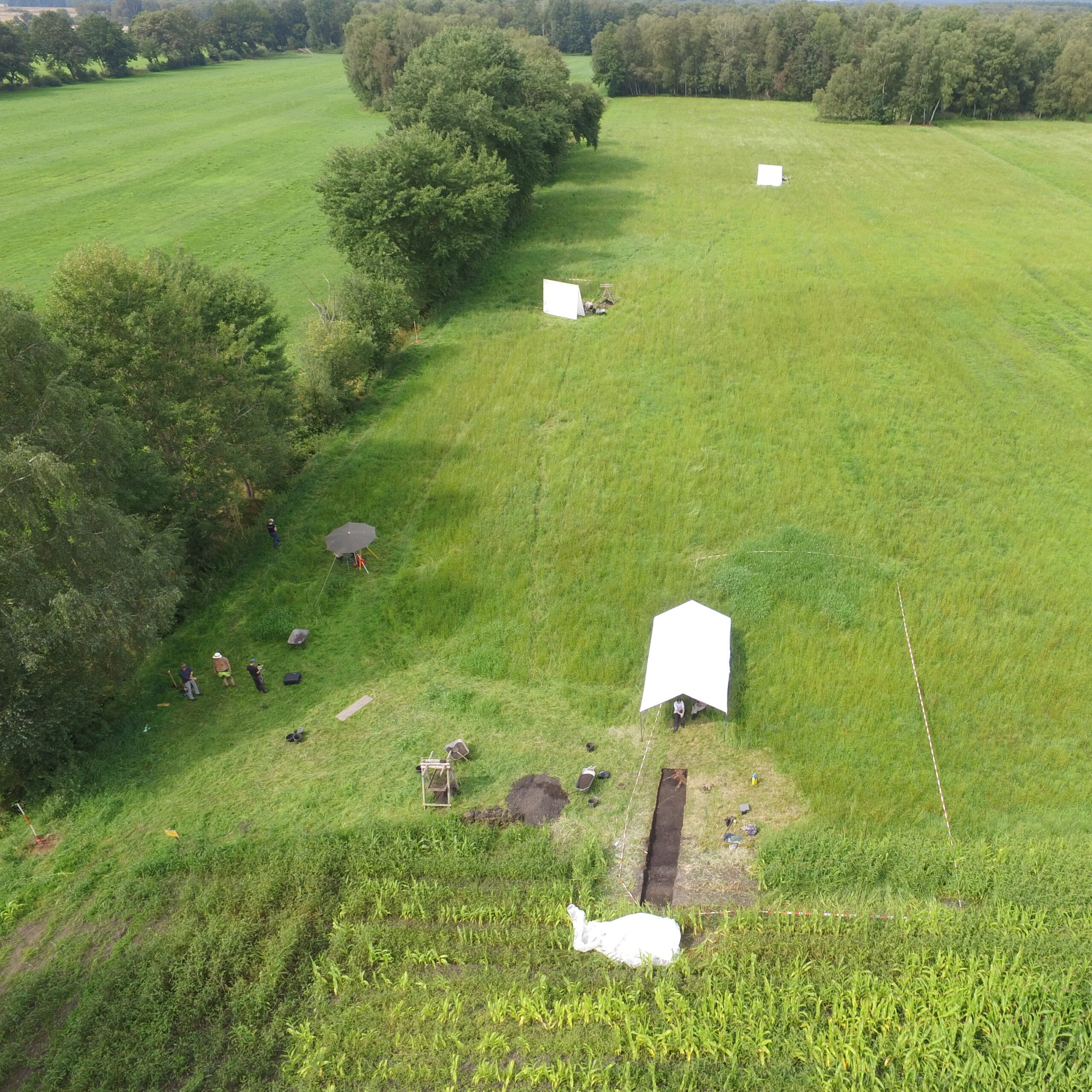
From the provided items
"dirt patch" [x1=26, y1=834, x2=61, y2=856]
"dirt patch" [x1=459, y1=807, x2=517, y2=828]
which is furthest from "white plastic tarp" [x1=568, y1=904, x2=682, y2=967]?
"dirt patch" [x1=26, y1=834, x2=61, y2=856]

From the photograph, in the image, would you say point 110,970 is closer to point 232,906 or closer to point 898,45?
point 232,906

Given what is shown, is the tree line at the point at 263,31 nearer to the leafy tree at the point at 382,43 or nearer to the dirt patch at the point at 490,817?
the leafy tree at the point at 382,43

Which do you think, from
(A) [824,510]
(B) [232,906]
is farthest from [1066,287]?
(B) [232,906]

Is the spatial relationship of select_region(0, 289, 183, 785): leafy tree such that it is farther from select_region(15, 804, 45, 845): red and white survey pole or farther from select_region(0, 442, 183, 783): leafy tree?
select_region(15, 804, 45, 845): red and white survey pole

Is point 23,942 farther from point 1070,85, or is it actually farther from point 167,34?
point 167,34

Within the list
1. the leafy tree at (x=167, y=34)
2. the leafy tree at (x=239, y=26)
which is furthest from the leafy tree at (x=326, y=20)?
the leafy tree at (x=167, y=34)

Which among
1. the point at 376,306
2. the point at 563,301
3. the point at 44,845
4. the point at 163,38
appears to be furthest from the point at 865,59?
the point at 163,38
